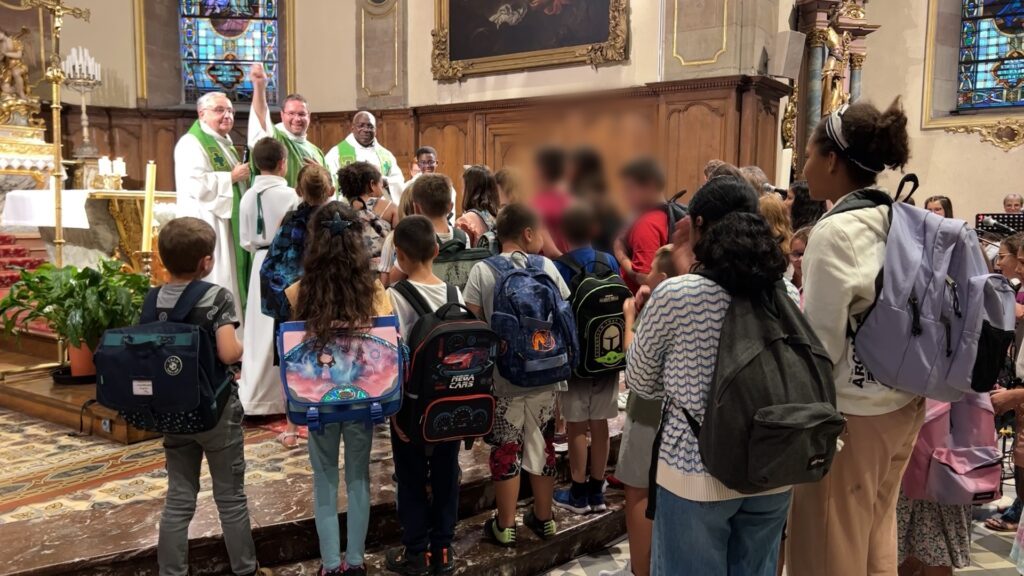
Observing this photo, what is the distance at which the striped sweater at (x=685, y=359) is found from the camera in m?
1.85

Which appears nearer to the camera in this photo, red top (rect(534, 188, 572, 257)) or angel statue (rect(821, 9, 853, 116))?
red top (rect(534, 188, 572, 257))

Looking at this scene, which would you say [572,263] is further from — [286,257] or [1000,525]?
[1000,525]

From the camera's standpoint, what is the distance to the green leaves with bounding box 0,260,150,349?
4.46 metres

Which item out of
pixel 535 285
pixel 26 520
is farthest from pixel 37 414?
pixel 535 285

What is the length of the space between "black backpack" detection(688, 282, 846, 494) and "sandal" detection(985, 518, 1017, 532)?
118 inches

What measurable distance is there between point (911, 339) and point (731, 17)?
25.5ft

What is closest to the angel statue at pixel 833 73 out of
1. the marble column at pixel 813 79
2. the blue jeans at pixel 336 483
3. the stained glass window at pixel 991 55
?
the marble column at pixel 813 79

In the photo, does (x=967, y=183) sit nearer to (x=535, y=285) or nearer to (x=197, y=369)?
(x=535, y=285)

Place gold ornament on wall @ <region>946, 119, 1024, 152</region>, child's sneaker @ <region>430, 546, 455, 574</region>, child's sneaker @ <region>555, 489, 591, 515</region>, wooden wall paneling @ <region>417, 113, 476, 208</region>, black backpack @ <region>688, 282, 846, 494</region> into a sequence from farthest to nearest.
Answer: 1. gold ornament on wall @ <region>946, 119, 1024, 152</region>
2. wooden wall paneling @ <region>417, 113, 476, 208</region>
3. child's sneaker @ <region>555, 489, 591, 515</region>
4. child's sneaker @ <region>430, 546, 455, 574</region>
5. black backpack @ <region>688, 282, 846, 494</region>

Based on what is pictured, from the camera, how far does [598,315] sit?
10.9ft

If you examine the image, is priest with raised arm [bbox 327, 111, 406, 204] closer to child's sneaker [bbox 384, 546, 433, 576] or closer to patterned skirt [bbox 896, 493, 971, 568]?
child's sneaker [bbox 384, 546, 433, 576]

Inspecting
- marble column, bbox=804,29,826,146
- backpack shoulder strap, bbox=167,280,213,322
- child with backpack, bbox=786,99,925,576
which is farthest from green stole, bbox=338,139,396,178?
marble column, bbox=804,29,826,146

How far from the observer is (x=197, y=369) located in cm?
246

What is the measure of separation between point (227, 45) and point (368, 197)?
383 inches
